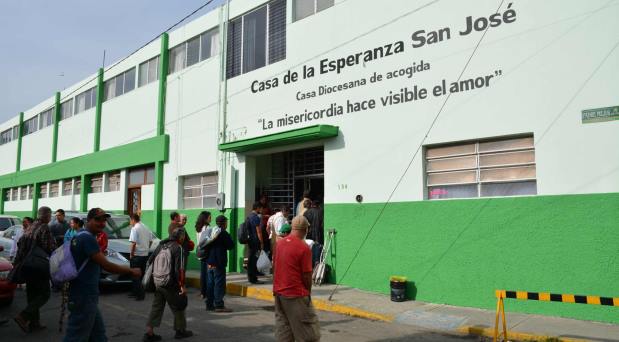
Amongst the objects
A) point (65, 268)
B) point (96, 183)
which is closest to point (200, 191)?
point (96, 183)

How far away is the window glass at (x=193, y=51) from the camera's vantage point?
1559cm

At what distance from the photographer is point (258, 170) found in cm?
1391

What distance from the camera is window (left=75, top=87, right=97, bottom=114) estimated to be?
22.2m

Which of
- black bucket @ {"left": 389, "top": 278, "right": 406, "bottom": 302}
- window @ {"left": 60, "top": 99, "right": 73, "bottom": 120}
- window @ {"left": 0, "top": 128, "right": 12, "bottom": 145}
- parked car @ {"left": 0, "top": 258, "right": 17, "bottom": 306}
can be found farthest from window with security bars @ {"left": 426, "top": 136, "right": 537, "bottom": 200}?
window @ {"left": 0, "top": 128, "right": 12, "bottom": 145}

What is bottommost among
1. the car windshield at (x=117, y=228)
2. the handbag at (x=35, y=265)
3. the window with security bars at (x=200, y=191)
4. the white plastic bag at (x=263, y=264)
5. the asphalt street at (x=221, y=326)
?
the asphalt street at (x=221, y=326)

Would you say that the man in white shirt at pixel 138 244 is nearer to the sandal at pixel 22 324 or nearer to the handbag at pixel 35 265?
the handbag at pixel 35 265

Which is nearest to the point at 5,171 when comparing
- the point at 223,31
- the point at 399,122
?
the point at 223,31

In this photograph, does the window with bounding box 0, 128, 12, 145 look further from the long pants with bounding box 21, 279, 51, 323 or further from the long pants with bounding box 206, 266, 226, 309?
the long pants with bounding box 21, 279, 51, 323

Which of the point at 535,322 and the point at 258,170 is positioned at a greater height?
the point at 258,170

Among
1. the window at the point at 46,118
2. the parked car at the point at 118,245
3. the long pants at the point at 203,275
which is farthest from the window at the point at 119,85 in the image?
the long pants at the point at 203,275

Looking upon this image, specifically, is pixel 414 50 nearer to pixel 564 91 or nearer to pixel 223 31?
pixel 564 91

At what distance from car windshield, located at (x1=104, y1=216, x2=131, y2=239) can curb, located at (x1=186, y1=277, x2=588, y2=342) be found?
6.44ft

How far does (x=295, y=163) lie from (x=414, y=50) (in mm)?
5408

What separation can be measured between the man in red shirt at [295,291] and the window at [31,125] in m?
28.9
